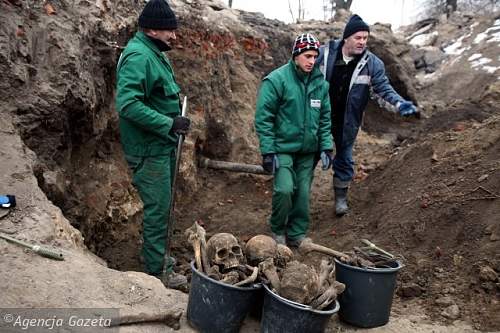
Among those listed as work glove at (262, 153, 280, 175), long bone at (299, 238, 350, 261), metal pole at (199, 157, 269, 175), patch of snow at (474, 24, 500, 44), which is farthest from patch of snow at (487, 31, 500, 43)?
long bone at (299, 238, 350, 261)

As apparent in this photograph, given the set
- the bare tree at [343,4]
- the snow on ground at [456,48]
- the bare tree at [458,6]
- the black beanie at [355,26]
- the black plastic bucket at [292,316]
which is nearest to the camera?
the black plastic bucket at [292,316]

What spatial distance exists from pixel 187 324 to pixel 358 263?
1.33m

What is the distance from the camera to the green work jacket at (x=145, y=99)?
4.26 m

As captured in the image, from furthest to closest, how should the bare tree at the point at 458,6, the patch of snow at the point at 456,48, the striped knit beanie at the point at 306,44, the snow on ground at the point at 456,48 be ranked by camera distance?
1. the bare tree at the point at 458,6
2. the patch of snow at the point at 456,48
3. the snow on ground at the point at 456,48
4. the striped knit beanie at the point at 306,44

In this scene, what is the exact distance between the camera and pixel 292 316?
3.05 meters

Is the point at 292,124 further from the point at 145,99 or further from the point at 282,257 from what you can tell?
the point at 282,257

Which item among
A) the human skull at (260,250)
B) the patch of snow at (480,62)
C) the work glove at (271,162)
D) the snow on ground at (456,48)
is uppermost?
the snow on ground at (456,48)

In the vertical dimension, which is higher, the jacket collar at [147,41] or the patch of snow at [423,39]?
the patch of snow at [423,39]

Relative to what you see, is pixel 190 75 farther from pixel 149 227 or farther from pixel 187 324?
pixel 187 324

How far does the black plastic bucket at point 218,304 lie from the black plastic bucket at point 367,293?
0.78m

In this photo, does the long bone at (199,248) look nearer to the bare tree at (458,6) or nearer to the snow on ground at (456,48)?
the snow on ground at (456,48)

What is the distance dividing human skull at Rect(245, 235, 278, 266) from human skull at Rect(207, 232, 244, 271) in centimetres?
11

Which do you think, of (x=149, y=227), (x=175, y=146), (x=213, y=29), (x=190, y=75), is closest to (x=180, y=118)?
(x=175, y=146)

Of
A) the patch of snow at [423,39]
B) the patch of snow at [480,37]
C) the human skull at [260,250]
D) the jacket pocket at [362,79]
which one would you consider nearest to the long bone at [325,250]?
the human skull at [260,250]
